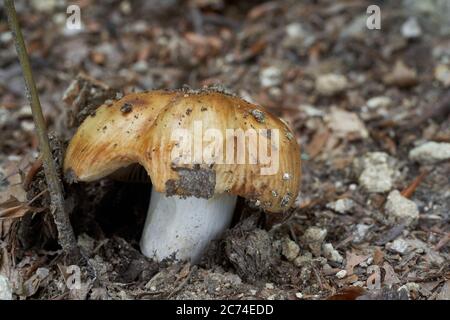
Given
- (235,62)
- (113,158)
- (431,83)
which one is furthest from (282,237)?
(235,62)

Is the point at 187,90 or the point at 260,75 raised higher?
the point at 260,75

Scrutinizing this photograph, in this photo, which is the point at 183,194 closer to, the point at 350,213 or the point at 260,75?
the point at 350,213

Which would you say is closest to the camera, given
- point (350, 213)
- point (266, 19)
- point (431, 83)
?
point (350, 213)

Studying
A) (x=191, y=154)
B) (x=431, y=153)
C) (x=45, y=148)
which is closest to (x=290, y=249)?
(x=191, y=154)

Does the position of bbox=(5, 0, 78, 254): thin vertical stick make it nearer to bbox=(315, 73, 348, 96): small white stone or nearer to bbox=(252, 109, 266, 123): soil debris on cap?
bbox=(252, 109, 266, 123): soil debris on cap

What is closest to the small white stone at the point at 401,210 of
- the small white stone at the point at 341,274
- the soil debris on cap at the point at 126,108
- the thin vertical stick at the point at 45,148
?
the small white stone at the point at 341,274

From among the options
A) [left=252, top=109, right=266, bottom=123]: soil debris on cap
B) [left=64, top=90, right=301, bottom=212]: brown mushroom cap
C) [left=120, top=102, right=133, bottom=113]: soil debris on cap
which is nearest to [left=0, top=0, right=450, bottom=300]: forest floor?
[left=64, top=90, right=301, bottom=212]: brown mushroom cap

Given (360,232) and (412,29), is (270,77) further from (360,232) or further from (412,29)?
(360,232)
